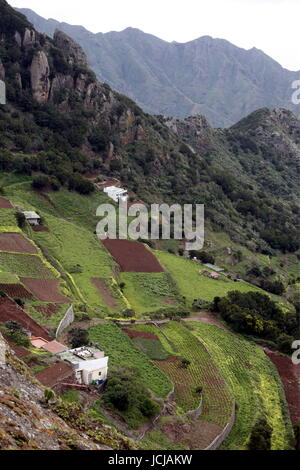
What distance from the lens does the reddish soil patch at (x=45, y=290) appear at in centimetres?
3553

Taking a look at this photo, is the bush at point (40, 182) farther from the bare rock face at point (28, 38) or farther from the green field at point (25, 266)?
the bare rock face at point (28, 38)

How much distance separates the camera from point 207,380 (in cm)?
3078

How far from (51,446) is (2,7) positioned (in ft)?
286

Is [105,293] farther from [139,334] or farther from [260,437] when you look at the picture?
[260,437]

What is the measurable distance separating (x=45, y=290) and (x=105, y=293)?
271 inches

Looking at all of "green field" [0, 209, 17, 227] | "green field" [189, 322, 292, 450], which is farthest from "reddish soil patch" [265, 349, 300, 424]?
"green field" [0, 209, 17, 227]

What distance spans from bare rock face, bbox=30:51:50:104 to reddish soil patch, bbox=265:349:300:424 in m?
60.2

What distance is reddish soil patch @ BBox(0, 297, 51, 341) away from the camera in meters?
28.5

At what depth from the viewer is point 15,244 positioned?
144 feet

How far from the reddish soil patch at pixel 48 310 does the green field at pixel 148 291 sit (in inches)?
378

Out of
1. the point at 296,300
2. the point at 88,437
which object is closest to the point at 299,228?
the point at 296,300

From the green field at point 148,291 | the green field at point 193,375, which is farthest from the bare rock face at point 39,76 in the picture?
the green field at point 193,375

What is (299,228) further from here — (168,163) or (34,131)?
(34,131)

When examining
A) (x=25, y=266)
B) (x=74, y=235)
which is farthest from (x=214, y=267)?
(x=25, y=266)
